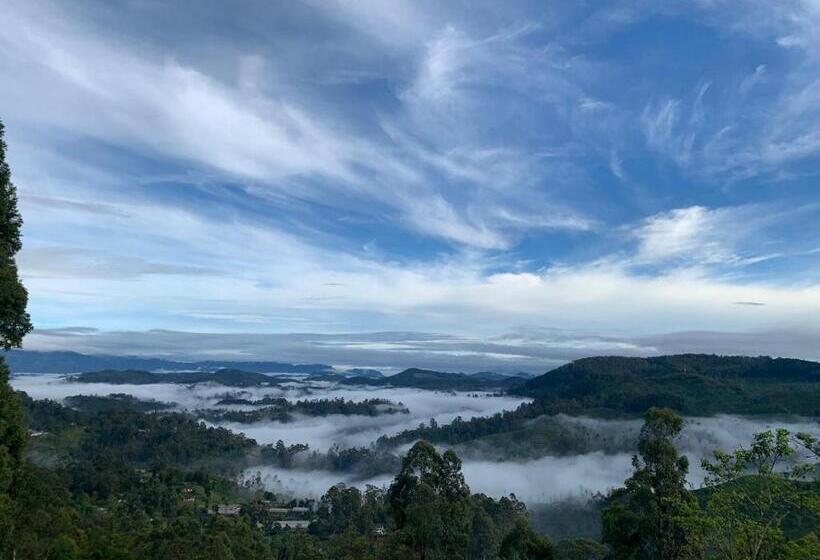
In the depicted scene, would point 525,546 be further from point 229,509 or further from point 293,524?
point 229,509

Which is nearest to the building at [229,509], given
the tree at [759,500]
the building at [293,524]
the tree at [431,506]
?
the building at [293,524]

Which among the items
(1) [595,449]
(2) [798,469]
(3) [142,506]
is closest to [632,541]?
(2) [798,469]

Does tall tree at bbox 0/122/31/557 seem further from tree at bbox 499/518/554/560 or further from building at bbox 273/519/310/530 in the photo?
building at bbox 273/519/310/530

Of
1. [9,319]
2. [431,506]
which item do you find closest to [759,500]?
[431,506]

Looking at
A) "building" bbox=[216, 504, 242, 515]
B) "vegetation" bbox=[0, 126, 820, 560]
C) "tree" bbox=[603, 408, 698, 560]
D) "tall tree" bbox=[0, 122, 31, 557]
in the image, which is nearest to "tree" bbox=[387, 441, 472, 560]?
"vegetation" bbox=[0, 126, 820, 560]

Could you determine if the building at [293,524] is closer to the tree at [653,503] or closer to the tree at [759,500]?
the tree at [653,503]

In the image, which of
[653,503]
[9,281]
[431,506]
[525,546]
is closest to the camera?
[9,281]
